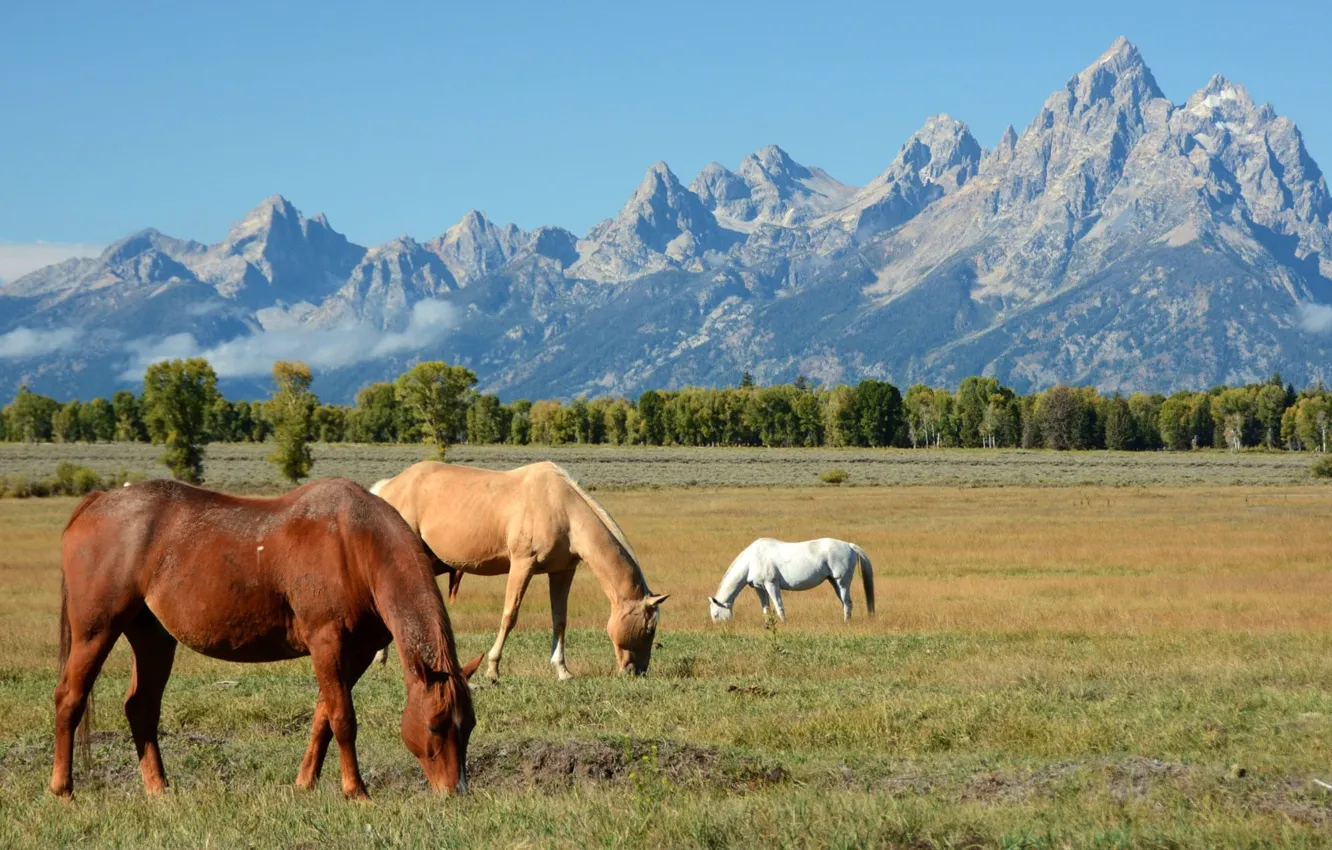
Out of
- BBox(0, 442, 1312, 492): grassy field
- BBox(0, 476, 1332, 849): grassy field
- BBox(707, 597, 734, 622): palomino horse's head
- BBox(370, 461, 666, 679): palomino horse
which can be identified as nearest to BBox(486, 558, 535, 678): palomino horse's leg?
BBox(370, 461, 666, 679): palomino horse

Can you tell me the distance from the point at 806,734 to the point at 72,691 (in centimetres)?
607

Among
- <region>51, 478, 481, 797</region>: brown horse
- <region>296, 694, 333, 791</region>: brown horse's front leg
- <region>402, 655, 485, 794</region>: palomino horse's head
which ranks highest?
<region>51, 478, 481, 797</region>: brown horse

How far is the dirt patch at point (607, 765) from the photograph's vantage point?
9.66 m

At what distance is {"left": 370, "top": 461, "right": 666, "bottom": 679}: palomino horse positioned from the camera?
1514 centimetres

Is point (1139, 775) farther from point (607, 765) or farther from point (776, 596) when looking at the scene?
point (776, 596)

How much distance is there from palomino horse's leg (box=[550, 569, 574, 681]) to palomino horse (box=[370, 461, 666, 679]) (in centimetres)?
1

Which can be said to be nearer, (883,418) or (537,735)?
(537,735)

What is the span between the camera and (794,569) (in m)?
23.3

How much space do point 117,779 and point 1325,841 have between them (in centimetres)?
849

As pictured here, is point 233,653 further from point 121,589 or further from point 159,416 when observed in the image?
point 159,416

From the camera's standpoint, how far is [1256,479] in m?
88.4

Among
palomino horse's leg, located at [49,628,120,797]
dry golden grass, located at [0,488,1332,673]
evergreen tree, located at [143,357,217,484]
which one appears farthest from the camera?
evergreen tree, located at [143,357,217,484]

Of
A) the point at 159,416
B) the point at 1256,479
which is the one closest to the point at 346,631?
the point at 159,416

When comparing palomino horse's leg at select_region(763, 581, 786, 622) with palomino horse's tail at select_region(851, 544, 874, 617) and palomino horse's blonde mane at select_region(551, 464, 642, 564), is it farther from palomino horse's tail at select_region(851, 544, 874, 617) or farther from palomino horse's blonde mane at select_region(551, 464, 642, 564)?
palomino horse's blonde mane at select_region(551, 464, 642, 564)
